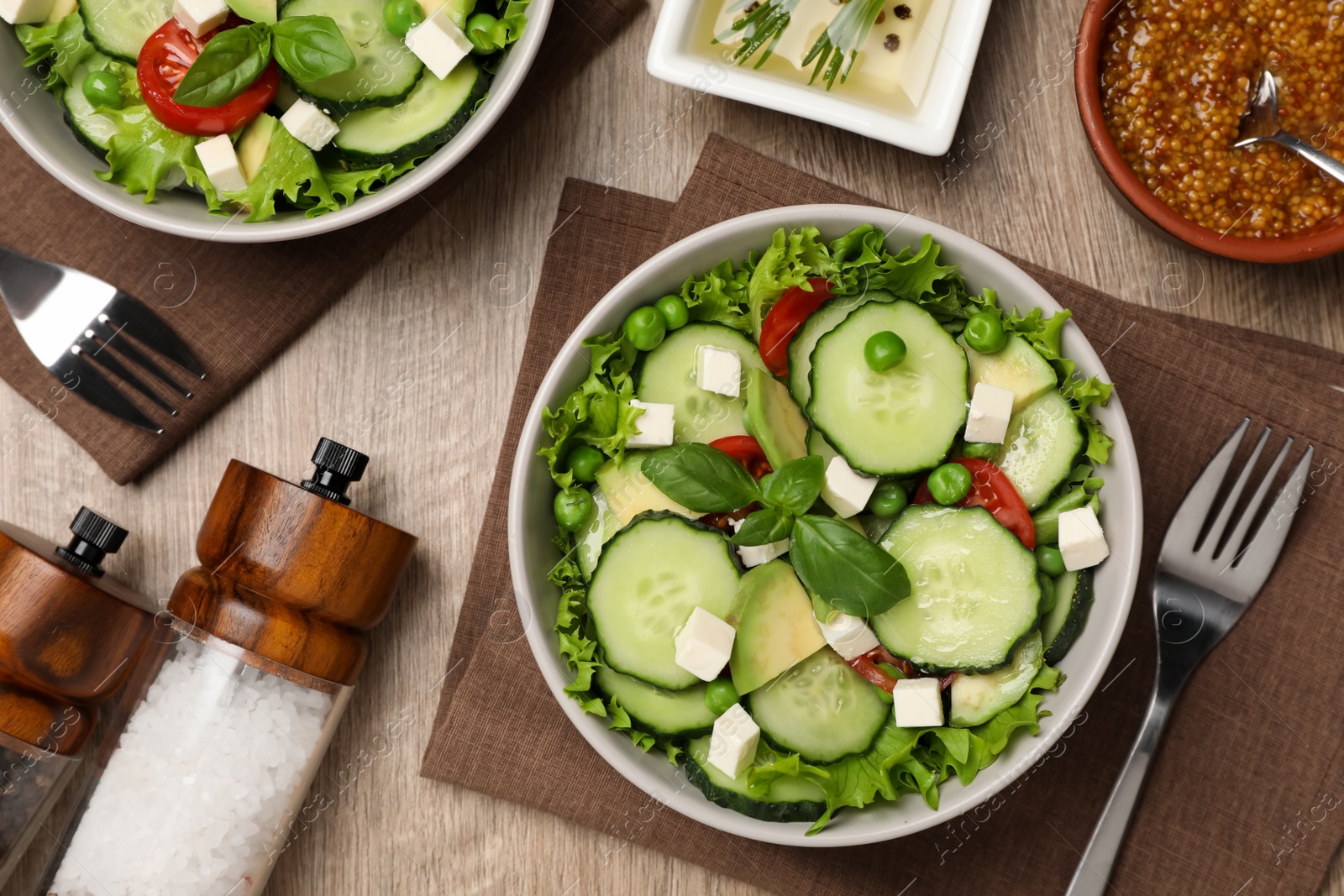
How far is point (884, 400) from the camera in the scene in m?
2.02

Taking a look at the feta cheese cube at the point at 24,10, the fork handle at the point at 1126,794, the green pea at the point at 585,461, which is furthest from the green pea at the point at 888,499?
the feta cheese cube at the point at 24,10

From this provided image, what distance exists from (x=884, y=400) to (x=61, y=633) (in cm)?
204

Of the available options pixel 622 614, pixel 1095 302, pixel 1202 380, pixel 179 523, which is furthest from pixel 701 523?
pixel 179 523

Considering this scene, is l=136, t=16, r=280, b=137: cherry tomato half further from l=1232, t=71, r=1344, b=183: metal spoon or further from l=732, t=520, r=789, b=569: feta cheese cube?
l=1232, t=71, r=1344, b=183: metal spoon

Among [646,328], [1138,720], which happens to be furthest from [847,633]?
[1138,720]

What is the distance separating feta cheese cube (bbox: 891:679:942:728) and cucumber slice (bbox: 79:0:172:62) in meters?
2.31

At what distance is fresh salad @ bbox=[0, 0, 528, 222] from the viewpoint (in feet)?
7.42

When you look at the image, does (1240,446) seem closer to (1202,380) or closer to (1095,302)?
(1202,380)

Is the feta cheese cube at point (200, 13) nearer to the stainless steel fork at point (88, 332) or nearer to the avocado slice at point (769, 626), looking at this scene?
the stainless steel fork at point (88, 332)

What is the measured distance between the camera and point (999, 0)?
261 cm

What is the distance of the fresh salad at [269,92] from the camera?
226 centimetres

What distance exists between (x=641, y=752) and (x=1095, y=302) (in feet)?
5.23

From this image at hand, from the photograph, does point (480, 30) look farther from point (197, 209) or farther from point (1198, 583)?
point (1198, 583)

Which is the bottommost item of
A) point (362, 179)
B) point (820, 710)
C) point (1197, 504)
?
point (1197, 504)
